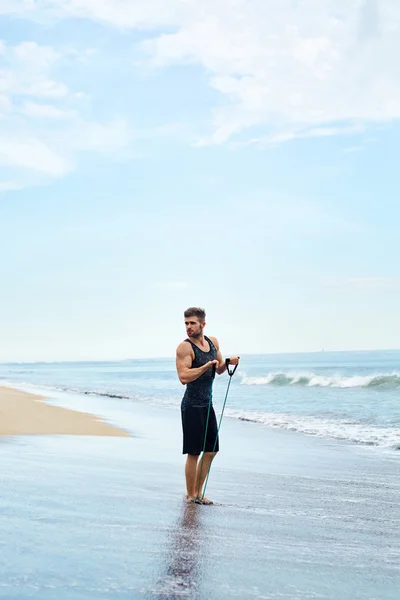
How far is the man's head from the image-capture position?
242 inches

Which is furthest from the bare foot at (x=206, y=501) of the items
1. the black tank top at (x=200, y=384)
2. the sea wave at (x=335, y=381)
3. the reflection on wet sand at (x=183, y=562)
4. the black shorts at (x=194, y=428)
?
the sea wave at (x=335, y=381)

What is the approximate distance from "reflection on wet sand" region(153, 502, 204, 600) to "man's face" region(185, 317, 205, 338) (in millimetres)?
1582

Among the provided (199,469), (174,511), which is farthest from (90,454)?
(174,511)

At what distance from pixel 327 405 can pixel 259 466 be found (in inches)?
577

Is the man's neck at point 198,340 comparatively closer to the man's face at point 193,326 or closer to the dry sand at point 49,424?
the man's face at point 193,326

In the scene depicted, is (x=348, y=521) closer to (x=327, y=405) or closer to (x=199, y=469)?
(x=199, y=469)

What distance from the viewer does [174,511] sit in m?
5.48

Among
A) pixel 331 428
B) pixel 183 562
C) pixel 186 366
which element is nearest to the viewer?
pixel 183 562

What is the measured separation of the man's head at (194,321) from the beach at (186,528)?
4.74 feet

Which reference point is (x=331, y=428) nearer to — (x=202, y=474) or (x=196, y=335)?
(x=202, y=474)

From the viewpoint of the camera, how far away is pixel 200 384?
20.5 ft

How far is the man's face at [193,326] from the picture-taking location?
20.1 feet

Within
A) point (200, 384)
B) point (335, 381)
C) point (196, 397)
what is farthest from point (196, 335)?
point (335, 381)

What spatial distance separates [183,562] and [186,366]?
7.84ft
